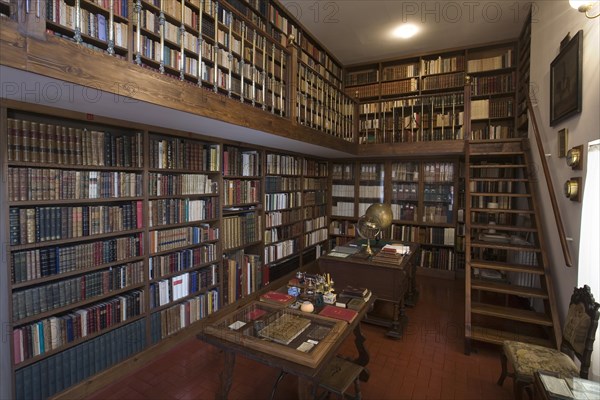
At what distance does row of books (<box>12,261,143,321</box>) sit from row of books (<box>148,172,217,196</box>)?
2.16 feet

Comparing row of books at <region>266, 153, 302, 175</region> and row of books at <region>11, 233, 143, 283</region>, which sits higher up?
row of books at <region>266, 153, 302, 175</region>

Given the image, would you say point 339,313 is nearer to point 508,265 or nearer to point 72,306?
point 72,306

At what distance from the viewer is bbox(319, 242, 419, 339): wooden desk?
3012mm

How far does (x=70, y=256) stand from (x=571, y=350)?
3.51 meters

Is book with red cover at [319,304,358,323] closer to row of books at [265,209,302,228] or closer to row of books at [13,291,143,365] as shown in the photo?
row of books at [13,291,143,365]

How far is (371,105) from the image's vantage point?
18.4 ft

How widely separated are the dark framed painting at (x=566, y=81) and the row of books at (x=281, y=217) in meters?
3.29

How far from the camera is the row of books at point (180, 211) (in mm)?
2709

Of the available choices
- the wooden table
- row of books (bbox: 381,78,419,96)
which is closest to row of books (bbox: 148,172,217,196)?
the wooden table

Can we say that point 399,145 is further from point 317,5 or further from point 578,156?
point 578,156

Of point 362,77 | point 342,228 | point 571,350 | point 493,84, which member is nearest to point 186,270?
point 571,350

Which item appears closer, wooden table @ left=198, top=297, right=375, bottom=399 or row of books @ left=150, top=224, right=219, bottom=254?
wooden table @ left=198, top=297, right=375, bottom=399

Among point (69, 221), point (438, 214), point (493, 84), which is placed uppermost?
point (493, 84)

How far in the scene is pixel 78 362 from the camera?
2.18 m
